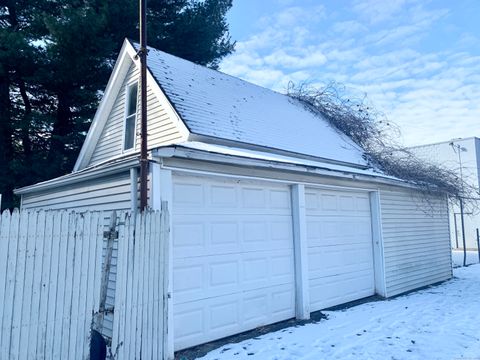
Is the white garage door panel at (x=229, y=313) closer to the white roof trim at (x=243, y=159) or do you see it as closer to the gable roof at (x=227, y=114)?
the white roof trim at (x=243, y=159)

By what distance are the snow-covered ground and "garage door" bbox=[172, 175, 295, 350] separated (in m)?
0.48

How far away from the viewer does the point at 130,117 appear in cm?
976

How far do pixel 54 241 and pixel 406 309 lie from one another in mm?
6814

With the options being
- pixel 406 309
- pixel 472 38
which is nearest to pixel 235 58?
pixel 472 38

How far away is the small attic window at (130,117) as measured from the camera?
9608 mm

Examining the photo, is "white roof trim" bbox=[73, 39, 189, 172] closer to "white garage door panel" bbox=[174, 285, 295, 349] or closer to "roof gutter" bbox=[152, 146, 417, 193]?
"roof gutter" bbox=[152, 146, 417, 193]

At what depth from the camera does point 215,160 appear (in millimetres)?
5508

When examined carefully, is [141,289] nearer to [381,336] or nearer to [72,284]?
[72,284]

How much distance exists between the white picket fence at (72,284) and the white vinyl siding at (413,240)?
6489mm

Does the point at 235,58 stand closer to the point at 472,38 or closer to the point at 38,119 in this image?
the point at 38,119

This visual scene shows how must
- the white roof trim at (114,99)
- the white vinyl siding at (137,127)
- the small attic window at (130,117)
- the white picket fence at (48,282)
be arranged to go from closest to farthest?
the white picket fence at (48,282), the white roof trim at (114,99), the white vinyl siding at (137,127), the small attic window at (130,117)

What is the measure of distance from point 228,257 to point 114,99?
22.0 feet

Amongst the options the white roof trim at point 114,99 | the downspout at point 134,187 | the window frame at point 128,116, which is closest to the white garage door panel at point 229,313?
the downspout at point 134,187

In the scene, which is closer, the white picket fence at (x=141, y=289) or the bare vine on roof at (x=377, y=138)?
the white picket fence at (x=141, y=289)
